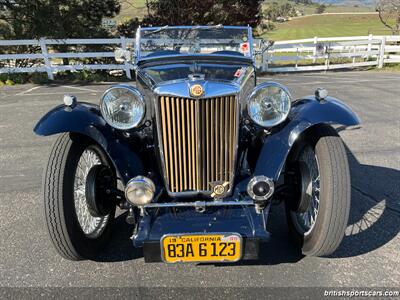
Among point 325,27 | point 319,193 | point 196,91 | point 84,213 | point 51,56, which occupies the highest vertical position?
point 196,91

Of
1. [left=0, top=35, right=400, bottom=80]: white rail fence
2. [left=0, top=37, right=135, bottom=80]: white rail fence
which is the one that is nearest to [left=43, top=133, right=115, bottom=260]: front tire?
[left=0, top=35, right=400, bottom=80]: white rail fence

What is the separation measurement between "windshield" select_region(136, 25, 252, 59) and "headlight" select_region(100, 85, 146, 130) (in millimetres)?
1181

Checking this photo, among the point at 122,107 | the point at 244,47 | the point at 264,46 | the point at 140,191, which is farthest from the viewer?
the point at 264,46

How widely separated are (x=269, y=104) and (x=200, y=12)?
14.6 m

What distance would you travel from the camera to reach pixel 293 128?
8.55 ft

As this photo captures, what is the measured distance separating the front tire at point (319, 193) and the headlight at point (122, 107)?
1.23m

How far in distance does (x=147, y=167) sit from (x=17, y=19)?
477 inches

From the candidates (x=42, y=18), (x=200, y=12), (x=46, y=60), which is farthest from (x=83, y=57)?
(x=200, y=12)

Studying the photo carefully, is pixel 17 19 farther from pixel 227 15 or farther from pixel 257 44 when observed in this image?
pixel 257 44

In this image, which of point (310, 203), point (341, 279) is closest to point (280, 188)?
point (310, 203)

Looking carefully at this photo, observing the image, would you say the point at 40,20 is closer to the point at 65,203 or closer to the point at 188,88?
the point at 65,203

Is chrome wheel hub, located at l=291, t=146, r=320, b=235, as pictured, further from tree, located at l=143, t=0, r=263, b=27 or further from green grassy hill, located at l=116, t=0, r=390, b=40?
green grassy hill, located at l=116, t=0, r=390, b=40

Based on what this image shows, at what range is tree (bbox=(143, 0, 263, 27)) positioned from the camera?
15414 millimetres

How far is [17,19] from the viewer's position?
40.8 feet
